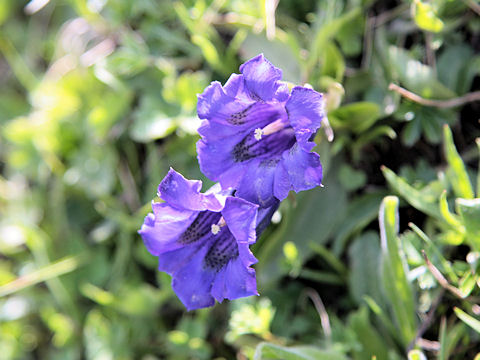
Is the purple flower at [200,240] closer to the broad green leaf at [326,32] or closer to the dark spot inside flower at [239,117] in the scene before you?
the dark spot inside flower at [239,117]

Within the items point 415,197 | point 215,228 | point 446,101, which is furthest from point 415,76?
point 215,228

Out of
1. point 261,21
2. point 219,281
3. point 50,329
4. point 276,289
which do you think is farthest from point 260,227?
point 50,329

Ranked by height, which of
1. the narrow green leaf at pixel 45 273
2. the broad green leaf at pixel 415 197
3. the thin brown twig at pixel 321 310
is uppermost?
the broad green leaf at pixel 415 197

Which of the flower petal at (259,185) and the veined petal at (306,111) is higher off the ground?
the veined petal at (306,111)

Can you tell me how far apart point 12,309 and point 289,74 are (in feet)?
4.36

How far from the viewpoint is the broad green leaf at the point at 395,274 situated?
116cm

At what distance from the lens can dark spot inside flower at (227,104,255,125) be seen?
1.14 m

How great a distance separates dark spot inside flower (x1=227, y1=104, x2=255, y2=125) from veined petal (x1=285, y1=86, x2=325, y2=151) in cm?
→ 16

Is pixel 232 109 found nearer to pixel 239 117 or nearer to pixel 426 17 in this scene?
pixel 239 117

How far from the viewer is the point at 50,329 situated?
1943 mm

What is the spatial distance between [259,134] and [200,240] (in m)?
0.27

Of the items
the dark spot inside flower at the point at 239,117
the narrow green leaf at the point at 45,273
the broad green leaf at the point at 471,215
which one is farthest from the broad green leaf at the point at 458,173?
the narrow green leaf at the point at 45,273

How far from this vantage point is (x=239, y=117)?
1163 mm

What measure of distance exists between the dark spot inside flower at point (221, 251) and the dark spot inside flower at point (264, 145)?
173 mm
